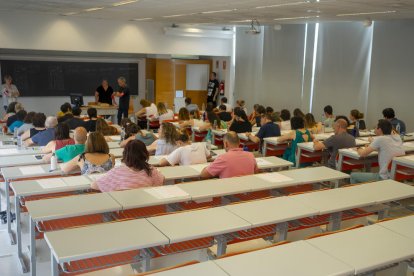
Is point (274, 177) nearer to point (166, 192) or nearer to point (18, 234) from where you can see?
point (166, 192)

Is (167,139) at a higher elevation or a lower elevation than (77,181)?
higher

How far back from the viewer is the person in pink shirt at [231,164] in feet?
15.2

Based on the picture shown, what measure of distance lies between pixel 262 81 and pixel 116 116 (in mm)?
4712

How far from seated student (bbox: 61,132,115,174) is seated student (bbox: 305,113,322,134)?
4.20 metres

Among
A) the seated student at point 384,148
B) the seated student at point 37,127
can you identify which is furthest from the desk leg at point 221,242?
the seated student at point 37,127

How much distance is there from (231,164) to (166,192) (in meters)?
1.03

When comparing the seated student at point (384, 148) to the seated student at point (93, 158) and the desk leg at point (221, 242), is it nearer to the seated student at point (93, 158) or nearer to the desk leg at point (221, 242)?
the desk leg at point (221, 242)

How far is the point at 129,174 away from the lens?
4031 mm

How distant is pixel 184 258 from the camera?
3.83 m

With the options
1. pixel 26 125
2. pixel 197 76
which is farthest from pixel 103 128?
pixel 197 76

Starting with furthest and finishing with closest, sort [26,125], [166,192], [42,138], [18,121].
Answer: [18,121]
[26,125]
[42,138]
[166,192]

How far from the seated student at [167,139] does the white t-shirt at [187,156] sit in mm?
447

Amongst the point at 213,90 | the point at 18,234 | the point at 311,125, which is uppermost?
the point at 213,90

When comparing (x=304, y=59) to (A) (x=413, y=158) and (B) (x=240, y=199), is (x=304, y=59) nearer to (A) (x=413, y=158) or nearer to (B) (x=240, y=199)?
(A) (x=413, y=158)
